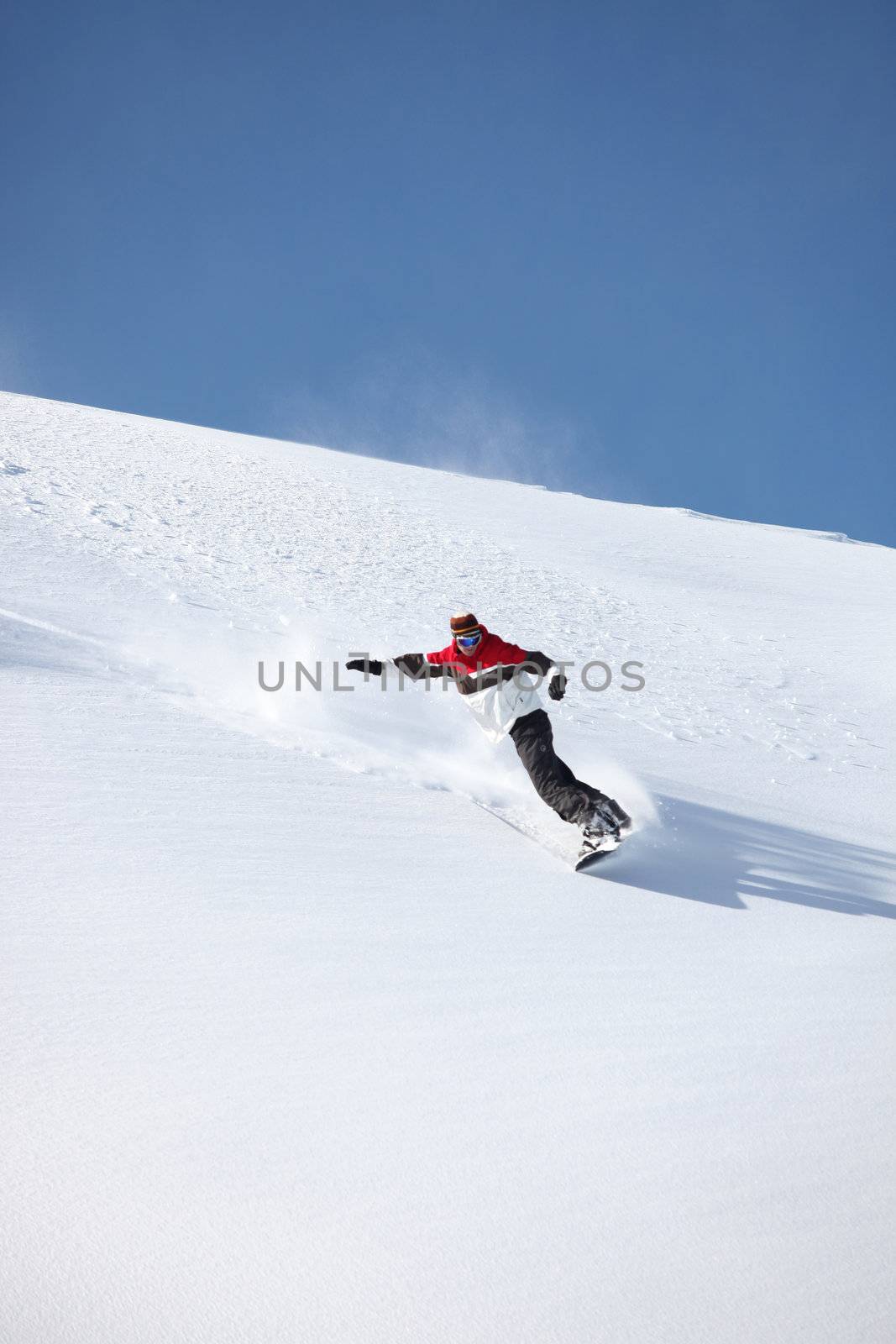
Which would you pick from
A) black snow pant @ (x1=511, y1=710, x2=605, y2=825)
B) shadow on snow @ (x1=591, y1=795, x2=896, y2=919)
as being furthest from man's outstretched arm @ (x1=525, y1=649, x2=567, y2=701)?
shadow on snow @ (x1=591, y1=795, x2=896, y2=919)

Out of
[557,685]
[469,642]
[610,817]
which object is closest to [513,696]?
[557,685]

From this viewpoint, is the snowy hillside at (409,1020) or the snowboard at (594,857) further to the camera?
the snowboard at (594,857)

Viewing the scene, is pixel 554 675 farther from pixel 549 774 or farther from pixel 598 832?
pixel 598 832

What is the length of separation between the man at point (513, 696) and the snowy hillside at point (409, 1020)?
341 mm

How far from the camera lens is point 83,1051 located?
2.39 metres

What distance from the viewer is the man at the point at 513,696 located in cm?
478

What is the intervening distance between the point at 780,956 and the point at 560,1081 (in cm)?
148

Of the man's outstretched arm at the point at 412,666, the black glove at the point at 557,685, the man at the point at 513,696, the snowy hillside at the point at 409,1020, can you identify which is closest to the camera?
the snowy hillside at the point at 409,1020

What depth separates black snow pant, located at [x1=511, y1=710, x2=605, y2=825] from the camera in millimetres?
4629

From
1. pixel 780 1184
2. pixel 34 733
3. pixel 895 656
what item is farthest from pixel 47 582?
pixel 895 656

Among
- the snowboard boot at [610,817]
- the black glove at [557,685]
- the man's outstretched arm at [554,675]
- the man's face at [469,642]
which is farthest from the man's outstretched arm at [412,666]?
the snowboard boot at [610,817]

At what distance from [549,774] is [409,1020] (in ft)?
7.17

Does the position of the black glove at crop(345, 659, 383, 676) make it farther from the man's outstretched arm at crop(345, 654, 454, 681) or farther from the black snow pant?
the black snow pant

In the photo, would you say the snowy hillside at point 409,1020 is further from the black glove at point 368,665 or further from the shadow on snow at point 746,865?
the black glove at point 368,665
